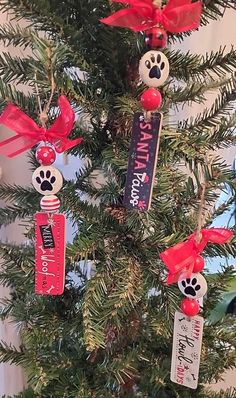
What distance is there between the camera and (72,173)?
94cm

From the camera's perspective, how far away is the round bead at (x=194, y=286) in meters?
0.55

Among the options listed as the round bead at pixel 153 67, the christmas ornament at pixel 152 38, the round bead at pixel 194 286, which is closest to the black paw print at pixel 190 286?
the round bead at pixel 194 286

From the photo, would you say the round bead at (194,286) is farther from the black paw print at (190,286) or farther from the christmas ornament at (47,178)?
the christmas ornament at (47,178)

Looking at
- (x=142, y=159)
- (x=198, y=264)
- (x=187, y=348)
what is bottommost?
(x=187, y=348)

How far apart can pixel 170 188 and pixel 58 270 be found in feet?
0.51

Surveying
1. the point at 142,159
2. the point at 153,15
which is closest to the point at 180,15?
the point at 153,15

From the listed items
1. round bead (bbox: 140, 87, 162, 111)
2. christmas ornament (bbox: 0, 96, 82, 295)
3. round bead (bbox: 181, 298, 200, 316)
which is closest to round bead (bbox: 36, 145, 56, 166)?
christmas ornament (bbox: 0, 96, 82, 295)

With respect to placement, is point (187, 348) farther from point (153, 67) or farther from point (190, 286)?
point (153, 67)

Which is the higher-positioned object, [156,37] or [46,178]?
[156,37]

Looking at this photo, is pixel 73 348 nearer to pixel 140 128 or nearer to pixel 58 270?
pixel 58 270

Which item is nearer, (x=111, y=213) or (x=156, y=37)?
(x=156, y=37)

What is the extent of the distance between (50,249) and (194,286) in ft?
0.53

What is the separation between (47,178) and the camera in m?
0.54

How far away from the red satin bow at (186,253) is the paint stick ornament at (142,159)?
5 centimetres
